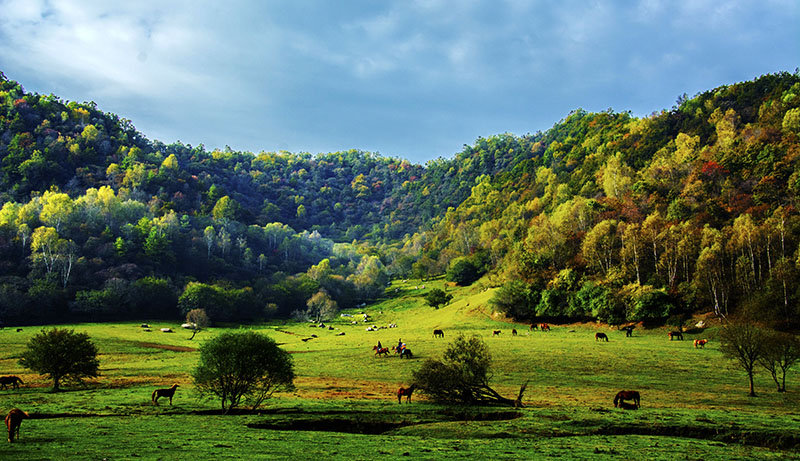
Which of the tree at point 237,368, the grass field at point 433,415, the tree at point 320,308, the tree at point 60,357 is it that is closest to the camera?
the grass field at point 433,415

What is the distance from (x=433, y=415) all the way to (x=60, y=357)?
34.2 meters

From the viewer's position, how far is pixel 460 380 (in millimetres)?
32375

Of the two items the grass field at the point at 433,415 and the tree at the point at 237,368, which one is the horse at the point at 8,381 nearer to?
the grass field at the point at 433,415

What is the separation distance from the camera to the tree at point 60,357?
38.8 metres

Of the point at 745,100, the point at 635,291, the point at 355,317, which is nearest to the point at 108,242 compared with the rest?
the point at 355,317

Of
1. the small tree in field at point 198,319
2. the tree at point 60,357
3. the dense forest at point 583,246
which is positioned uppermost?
the dense forest at point 583,246

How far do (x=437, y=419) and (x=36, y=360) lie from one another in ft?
118

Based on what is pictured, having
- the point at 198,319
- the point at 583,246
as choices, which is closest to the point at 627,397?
the point at 583,246

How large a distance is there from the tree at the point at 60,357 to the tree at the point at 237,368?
16.9 metres

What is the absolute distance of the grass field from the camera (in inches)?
763

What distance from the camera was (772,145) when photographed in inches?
4402

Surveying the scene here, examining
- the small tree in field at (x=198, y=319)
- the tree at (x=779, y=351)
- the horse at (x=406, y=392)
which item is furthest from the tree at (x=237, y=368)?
the small tree in field at (x=198, y=319)

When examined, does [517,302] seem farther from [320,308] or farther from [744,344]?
[320,308]

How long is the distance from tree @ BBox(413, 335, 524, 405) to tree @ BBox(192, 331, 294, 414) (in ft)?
35.1
